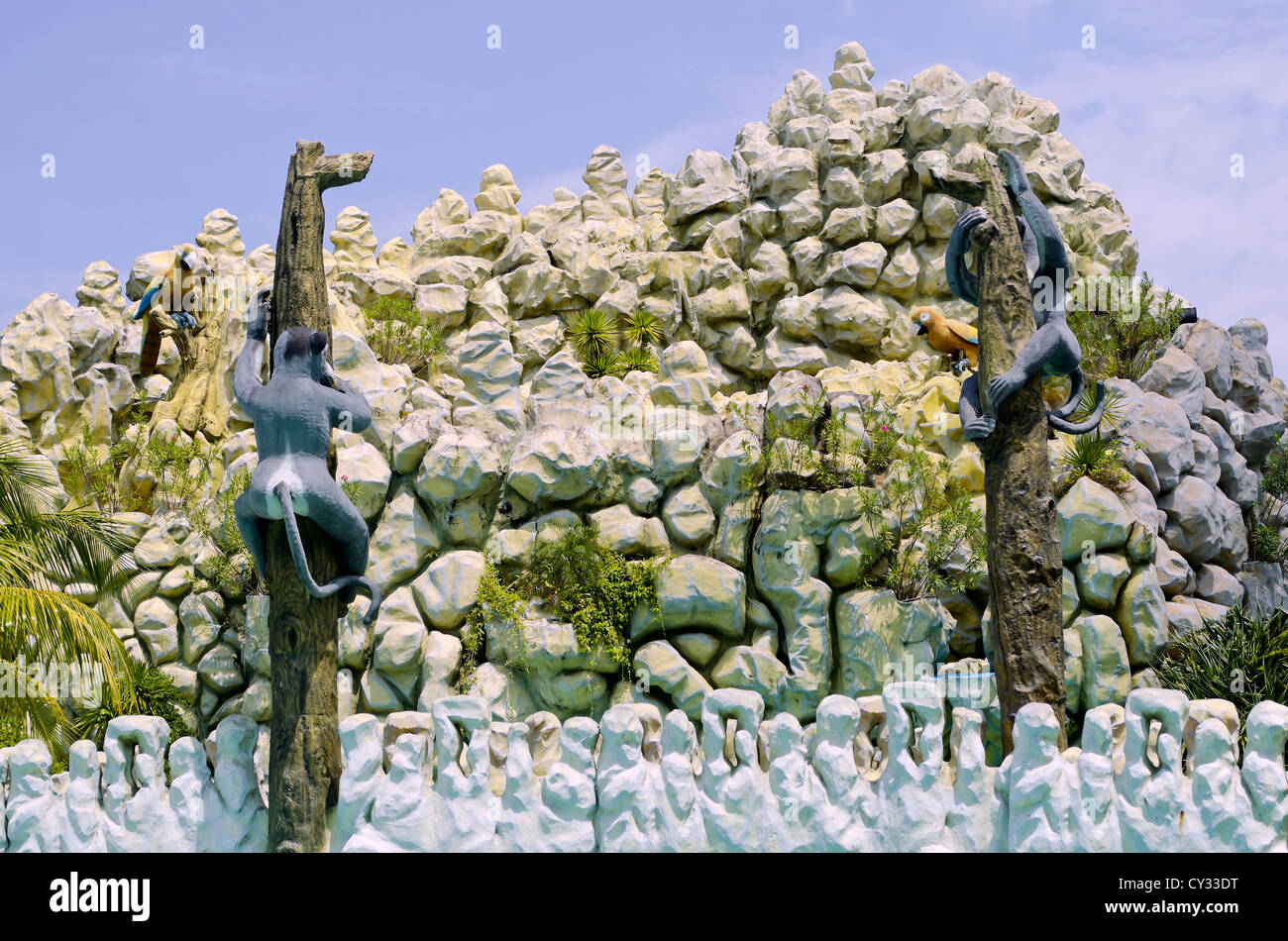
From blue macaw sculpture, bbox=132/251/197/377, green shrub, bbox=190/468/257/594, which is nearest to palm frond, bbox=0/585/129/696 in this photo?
green shrub, bbox=190/468/257/594

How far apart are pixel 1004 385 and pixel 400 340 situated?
6.99 meters

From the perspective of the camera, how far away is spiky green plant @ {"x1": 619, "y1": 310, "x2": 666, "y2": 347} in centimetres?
1161

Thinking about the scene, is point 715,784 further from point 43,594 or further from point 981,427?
point 43,594

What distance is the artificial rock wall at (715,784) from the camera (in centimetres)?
427

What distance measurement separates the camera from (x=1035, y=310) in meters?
5.42

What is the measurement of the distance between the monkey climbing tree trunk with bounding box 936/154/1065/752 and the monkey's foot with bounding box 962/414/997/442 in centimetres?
6

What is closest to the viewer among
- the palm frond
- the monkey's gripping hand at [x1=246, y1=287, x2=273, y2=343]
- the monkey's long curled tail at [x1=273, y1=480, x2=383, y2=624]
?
the monkey's long curled tail at [x1=273, y1=480, x2=383, y2=624]

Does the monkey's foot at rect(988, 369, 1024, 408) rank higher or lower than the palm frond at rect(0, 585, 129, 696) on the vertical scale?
higher

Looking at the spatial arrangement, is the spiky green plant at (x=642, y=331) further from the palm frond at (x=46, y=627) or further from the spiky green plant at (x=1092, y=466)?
the palm frond at (x=46, y=627)

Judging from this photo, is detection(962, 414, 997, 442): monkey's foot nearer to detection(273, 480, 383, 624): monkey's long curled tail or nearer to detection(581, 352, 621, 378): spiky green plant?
detection(273, 480, 383, 624): monkey's long curled tail

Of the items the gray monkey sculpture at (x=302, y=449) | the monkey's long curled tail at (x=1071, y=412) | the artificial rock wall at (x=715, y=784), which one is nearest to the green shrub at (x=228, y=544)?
the artificial rock wall at (x=715, y=784)

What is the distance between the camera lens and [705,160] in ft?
44.1
